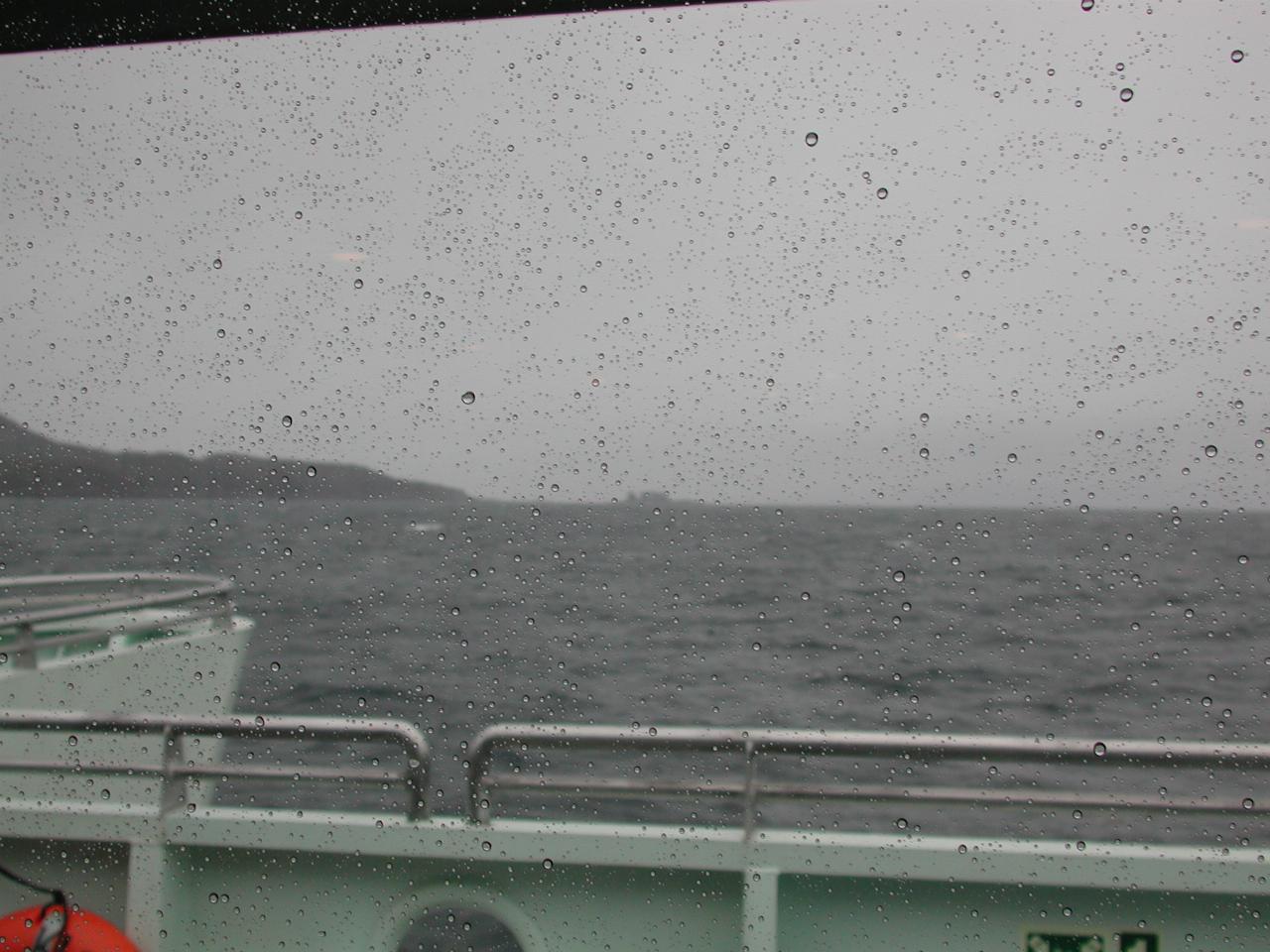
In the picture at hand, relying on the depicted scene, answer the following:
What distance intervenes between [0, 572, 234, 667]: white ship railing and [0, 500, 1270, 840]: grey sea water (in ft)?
0.11

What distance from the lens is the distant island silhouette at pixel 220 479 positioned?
139 centimetres

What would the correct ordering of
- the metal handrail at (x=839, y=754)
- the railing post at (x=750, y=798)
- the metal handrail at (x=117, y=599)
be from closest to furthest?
the metal handrail at (x=839, y=754)
the railing post at (x=750, y=798)
the metal handrail at (x=117, y=599)

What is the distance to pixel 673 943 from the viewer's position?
1.39 meters

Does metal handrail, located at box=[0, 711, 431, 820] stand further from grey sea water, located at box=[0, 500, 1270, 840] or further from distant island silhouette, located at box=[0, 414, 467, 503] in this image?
distant island silhouette, located at box=[0, 414, 467, 503]

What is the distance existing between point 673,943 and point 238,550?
31.6 inches

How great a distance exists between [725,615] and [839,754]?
0.27 metres

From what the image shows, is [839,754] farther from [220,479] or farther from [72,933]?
[72,933]

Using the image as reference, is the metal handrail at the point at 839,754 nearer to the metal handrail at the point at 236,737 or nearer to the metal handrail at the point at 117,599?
the metal handrail at the point at 236,737

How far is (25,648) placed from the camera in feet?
5.18

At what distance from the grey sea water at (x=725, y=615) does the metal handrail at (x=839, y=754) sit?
35mm

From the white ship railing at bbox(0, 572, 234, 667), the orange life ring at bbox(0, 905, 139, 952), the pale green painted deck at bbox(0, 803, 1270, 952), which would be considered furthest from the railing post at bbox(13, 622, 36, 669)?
the orange life ring at bbox(0, 905, 139, 952)

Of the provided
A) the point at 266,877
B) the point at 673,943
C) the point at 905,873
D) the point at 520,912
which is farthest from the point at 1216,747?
the point at 266,877

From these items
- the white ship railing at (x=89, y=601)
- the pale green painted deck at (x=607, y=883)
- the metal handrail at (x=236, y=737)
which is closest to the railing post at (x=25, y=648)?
the white ship railing at (x=89, y=601)

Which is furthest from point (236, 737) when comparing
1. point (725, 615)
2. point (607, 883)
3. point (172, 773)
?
point (725, 615)
